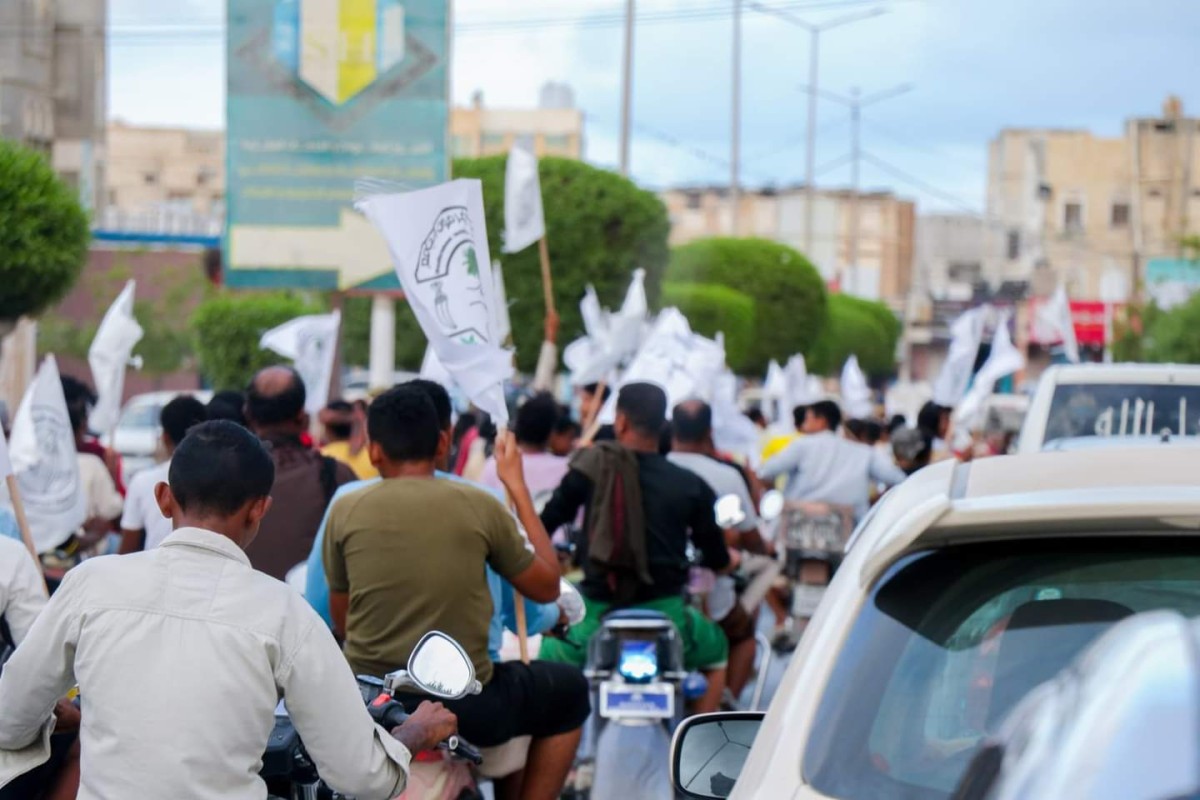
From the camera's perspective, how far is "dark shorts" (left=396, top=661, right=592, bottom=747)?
17.5 ft

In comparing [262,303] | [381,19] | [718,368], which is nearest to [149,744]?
[718,368]

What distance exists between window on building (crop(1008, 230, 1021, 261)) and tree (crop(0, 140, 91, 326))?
82891 millimetres

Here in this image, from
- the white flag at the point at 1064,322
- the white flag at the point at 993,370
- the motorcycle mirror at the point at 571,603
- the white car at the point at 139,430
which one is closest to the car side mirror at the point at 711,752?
the motorcycle mirror at the point at 571,603

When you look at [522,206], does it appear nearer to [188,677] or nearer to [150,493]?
[150,493]

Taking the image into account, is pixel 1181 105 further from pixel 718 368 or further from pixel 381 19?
pixel 718 368

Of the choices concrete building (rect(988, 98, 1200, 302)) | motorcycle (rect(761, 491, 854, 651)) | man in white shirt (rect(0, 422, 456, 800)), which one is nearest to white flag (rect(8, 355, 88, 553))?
motorcycle (rect(761, 491, 854, 651))

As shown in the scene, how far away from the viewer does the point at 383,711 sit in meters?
4.14

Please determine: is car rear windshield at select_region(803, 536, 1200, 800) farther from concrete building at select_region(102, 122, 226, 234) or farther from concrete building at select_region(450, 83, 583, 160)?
concrete building at select_region(450, 83, 583, 160)

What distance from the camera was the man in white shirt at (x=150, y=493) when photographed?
729 cm

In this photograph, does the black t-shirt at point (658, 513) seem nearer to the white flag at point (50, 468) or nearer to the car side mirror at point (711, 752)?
the white flag at point (50, 468)

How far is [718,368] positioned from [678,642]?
26.1 feet

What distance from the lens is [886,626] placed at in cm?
278

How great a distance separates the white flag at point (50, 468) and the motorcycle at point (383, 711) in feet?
15.0

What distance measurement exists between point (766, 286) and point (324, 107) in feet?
133
